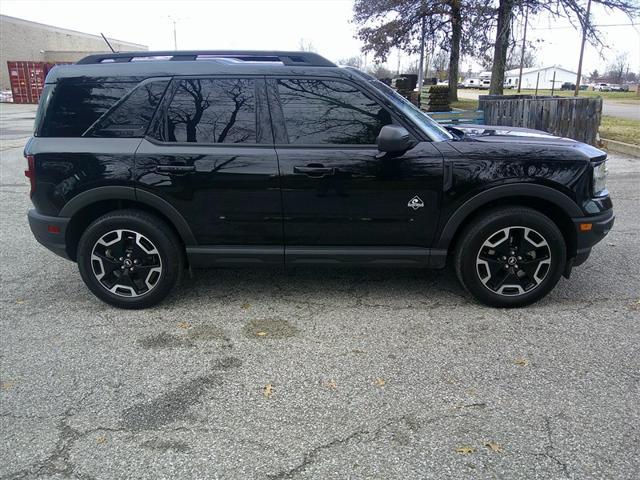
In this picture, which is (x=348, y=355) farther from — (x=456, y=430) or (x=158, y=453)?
(x=158, y=453)

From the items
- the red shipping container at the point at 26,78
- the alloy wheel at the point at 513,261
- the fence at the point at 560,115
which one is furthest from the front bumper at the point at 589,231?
the red shipping container at the point at 26,78

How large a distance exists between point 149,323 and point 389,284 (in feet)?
6.86

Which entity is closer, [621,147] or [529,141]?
[529,141]

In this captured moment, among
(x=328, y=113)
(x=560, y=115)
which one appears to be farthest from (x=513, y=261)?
(x=560, y=115)

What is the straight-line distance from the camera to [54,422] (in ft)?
9.04

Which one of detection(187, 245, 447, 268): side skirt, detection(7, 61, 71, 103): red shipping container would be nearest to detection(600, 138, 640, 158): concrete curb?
detection(187, 245, 447, 268): side skirt

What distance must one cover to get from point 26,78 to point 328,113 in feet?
131

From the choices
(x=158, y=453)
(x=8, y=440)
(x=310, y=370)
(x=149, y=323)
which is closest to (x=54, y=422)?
(x=8, y=440)

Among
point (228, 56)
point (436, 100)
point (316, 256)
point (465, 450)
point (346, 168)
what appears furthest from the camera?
point (436, 100)

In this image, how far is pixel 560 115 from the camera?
11.9m

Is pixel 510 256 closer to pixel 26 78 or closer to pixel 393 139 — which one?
pixel 393 139

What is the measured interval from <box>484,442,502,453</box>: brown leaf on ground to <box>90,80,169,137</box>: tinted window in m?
3.17

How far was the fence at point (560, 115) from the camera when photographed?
11612mm

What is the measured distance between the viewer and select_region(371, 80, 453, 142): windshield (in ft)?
12.8
